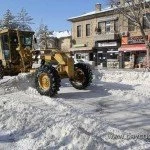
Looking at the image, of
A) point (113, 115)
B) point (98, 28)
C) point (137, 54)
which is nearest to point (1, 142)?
point (113, 115)

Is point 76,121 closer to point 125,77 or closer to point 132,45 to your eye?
point 125,77

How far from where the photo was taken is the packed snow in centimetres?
623

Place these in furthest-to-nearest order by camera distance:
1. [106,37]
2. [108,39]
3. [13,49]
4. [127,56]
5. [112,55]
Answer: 1. [112,55]
2. [106,37]
3. [108,39]
4. [127,56]
5. [13,49]

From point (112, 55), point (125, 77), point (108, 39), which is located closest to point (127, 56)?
point (112, 55)

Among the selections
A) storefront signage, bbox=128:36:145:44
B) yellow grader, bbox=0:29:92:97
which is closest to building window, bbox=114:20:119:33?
storefront signage, bbox=128:36:145:44

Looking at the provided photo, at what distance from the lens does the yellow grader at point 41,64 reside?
11859 mm

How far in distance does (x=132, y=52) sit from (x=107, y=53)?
4.46 meters

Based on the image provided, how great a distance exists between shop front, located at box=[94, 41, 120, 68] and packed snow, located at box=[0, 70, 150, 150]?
2850 centimetres

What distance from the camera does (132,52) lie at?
127 ft

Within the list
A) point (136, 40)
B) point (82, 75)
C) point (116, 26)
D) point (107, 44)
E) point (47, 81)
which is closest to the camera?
point (47, 81)

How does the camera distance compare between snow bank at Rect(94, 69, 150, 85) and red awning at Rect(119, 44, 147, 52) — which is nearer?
snow bank at Rect(94, 69, 150, 85)

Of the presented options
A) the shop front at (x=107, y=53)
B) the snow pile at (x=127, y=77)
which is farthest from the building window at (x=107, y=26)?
the snow pile at (x=127, y=77)

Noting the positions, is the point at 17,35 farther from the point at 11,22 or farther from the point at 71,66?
the point at 11,22

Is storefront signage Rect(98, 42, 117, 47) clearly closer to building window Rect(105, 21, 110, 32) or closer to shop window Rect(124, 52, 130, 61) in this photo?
building window Rect(105, 21, 110, 32)
